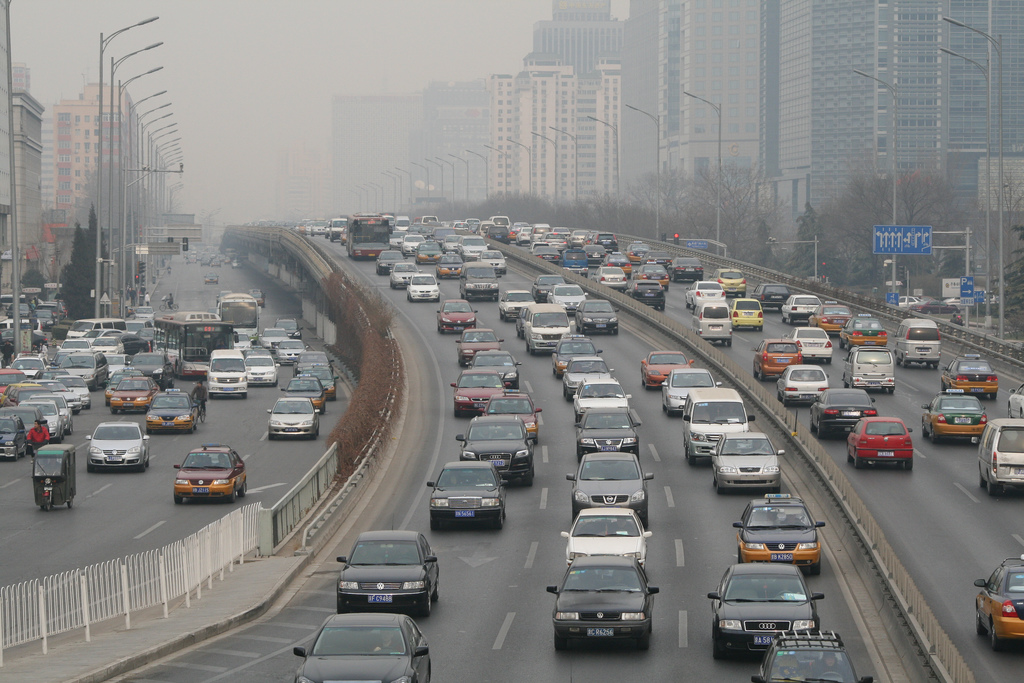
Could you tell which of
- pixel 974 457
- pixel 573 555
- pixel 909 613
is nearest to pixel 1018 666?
pixel 909 613

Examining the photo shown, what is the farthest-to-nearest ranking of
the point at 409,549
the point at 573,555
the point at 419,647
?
the point at 573,555
the point at 409,549
the point at 419,647

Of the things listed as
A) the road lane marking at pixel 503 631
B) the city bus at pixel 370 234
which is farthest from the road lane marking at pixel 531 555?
the city bus at pixel 370 234

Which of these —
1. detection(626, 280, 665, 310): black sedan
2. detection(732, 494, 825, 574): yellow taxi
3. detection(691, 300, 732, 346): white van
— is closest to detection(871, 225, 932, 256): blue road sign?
detection(626, 280, 665, 310): black sedan

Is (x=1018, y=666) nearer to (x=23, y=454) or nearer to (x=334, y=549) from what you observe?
(x=334, y=549)

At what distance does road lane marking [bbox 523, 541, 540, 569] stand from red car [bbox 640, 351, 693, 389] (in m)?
19.5

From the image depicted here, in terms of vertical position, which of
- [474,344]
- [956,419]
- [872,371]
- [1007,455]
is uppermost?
[474,344]

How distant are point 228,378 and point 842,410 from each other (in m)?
30.6

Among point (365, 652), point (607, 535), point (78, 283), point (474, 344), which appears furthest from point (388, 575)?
point (78, 283)

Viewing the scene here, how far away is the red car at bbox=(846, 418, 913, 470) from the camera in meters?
32.6

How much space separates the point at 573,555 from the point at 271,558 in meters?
6.55

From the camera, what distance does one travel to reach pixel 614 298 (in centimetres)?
6581

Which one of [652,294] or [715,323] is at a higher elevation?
[652,294]

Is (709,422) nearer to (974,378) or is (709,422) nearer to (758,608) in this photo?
(974,378)

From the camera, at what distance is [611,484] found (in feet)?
90.0
